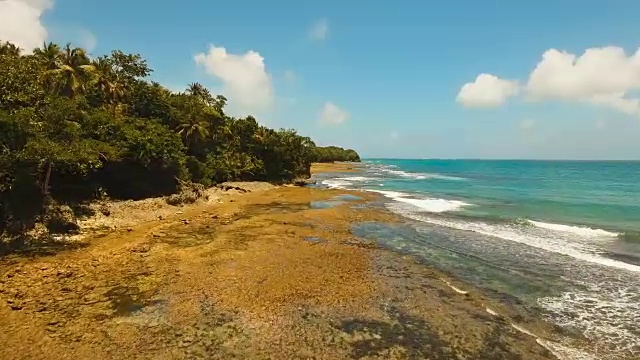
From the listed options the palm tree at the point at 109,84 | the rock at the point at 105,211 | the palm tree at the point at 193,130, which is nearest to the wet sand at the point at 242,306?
the rock at the point at 105,211

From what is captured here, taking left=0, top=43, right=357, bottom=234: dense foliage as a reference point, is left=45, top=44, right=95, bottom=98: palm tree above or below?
above

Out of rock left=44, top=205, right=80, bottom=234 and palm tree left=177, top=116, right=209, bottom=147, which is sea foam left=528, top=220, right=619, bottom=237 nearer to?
rock left=44, top=205, right=80, bottom=234

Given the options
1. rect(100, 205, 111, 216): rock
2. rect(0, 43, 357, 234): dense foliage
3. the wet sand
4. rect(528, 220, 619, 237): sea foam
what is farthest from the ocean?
rect(0, 43, 357, 234): dense foliage

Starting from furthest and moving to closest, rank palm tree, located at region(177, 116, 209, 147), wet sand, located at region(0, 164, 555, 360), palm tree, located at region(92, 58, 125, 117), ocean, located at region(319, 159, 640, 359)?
palm tree, located at region(177, 116, 209, 147) → palm tree, located at region(92, 58, 125, 117) → ocean, located at region(319, 159, 640, 359) → wet sand, located at region(0, 164, 555, 360)

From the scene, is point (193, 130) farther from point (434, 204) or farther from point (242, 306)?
point (242, 306)

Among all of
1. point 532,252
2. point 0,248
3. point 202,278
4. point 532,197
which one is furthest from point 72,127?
point 532,197

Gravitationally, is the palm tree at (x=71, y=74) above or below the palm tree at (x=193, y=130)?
above

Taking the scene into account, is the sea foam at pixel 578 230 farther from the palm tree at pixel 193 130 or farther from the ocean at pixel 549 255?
the palm tree at pixel 193 130
